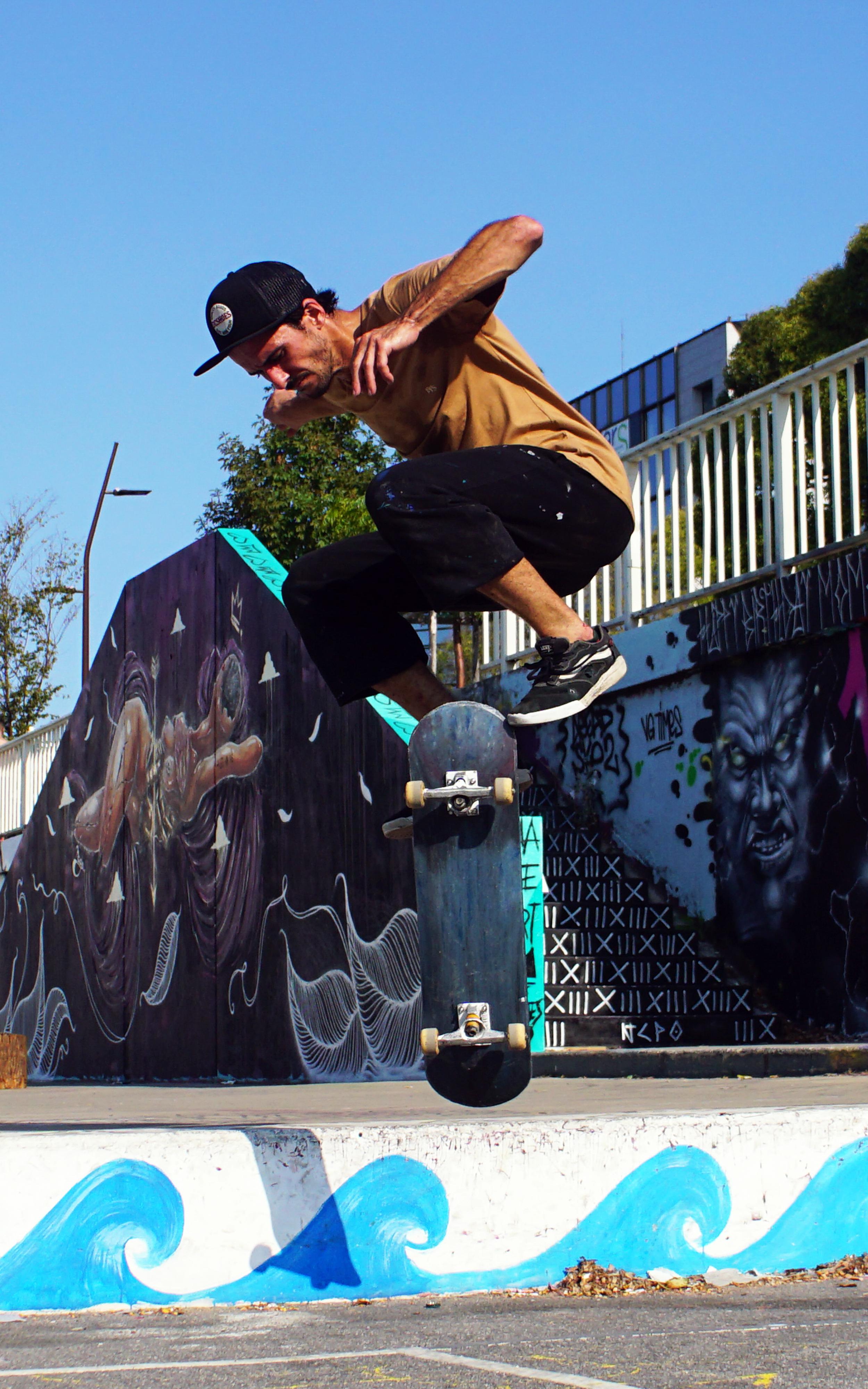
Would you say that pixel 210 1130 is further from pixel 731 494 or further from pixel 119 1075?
→ pixel 119 1075

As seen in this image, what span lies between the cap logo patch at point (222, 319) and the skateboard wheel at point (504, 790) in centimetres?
130

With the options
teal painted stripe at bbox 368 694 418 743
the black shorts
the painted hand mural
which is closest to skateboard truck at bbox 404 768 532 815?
the black shorts

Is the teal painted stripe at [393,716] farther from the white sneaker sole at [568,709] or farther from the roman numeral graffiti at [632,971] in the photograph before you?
the white sneaker sole at [568,709]

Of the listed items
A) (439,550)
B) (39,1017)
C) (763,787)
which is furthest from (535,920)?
(39,1017)

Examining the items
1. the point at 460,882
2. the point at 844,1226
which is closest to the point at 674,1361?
the point at 460,882

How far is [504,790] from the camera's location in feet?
10.4

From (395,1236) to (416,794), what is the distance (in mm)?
1047

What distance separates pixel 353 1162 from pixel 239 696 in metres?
10.2

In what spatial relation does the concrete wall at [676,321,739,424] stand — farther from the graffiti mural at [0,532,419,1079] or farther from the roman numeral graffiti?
the roman numeral graffiti

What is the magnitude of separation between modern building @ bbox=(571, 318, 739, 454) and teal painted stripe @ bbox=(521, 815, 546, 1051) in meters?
50.7

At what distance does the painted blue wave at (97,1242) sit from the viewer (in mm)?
3174

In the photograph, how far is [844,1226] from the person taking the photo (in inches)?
141

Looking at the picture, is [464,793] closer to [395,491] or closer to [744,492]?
[395,491]

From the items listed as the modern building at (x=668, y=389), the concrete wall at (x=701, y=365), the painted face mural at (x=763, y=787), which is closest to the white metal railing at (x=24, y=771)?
the painted face mural at (x=763, y=787)
